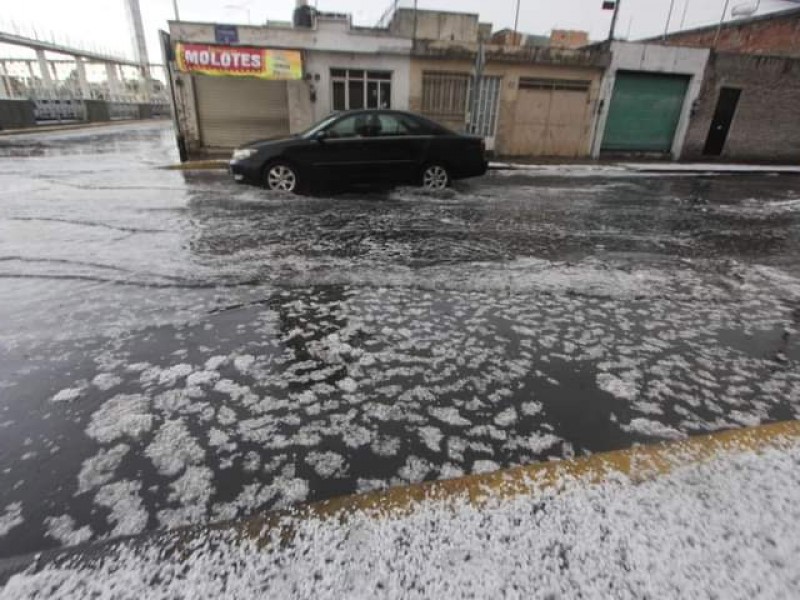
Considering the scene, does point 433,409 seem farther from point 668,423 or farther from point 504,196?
point 504,196

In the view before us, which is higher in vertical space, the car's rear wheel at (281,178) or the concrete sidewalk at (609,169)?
the car's rear wheel at (281,178)

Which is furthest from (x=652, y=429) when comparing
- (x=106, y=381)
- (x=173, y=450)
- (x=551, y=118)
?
(x=551, y=118)

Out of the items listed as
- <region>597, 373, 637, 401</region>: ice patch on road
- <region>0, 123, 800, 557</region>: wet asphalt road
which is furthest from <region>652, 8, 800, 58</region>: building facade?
<region>597, 373, 637, 401</region>: ice patch on road

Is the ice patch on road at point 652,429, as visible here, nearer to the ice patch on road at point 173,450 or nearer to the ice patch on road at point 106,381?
the ice patch on road at point 173,450

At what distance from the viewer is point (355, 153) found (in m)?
7.41

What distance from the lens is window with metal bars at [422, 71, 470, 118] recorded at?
45.0 ft

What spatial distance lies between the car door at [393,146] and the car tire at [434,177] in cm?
20

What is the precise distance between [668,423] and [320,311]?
2.14 metres

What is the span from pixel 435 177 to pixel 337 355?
6.15 m

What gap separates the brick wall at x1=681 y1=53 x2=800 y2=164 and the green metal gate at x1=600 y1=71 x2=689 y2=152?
0.71 meters

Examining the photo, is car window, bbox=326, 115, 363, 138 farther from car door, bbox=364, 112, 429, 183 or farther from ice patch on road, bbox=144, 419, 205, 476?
ice patch on road, bbox=144, 419, 205, 476

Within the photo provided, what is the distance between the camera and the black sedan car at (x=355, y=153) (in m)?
7.21

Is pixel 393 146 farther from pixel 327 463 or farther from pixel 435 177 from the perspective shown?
pixel 327 463

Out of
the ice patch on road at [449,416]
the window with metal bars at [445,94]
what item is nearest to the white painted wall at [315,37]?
the window with metal bars at [445,94]
